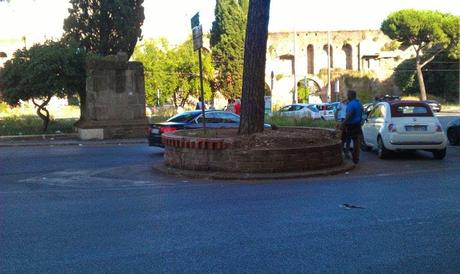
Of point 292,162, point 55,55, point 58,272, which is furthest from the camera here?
point 55,55

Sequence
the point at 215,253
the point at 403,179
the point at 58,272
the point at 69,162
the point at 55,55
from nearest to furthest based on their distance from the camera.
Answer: the point at 58,272 < the point at 215,253 < the point at 403,179 < the point at 69,162 < the point at 55,55

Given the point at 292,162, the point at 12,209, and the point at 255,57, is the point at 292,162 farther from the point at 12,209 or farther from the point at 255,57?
the point at 12,209

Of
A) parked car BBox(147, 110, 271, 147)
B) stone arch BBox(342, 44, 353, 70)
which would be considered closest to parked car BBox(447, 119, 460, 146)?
parked car BBox(147, 110, 271, 147)

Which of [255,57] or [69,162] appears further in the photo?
[69,162]

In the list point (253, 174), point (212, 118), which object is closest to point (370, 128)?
point (212, 118)

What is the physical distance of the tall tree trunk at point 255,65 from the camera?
1290 cm

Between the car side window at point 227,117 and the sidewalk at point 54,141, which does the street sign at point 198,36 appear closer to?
the car side window at point 227,117

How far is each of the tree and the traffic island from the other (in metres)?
53.1

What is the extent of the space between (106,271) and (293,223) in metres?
2.72

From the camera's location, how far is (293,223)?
23.3 ft

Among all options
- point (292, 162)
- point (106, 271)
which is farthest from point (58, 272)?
point (292, 162)

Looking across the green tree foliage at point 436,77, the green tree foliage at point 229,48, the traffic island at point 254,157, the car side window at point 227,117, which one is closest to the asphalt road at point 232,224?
the traffic island at point 254,157

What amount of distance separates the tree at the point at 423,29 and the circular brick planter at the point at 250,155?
53095mm

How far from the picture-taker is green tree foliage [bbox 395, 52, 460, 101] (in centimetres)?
6569
